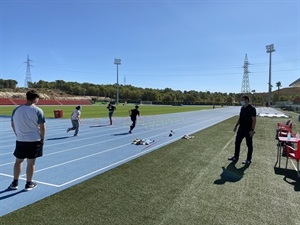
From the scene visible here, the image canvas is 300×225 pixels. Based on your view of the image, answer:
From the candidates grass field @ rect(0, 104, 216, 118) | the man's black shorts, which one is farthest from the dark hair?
grass field @ rect(0, 104, 216, 118)

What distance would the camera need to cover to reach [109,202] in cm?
476

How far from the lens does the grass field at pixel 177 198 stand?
13.6 feet

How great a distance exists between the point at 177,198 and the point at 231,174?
2.32 metres

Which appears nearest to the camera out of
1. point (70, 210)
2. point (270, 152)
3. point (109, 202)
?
point (70, 210)

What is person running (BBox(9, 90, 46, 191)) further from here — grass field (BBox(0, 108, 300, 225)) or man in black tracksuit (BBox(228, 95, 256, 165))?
man in black tracksuit (BBox(228, 95, 256, 165))

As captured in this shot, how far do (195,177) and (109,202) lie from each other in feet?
7.85

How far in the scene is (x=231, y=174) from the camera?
6699 mm

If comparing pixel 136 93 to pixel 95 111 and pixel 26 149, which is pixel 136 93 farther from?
pixel 26 149

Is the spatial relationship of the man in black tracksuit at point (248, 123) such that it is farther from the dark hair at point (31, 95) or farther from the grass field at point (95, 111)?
the grass field at point (95, 111)

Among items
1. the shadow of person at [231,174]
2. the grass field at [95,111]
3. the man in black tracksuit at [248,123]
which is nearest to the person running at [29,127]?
the shadow of person at [231,174]

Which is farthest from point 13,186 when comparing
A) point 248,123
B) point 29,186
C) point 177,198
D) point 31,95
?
point 248,123

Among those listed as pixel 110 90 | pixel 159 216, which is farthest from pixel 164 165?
pixel 110 90

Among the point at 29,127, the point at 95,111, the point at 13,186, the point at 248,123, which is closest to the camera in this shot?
the point at 29,127

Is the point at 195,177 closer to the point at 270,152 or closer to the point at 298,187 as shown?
the point at 298,187
